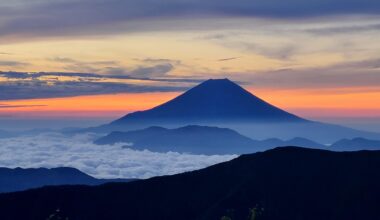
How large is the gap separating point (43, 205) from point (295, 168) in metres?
54.9

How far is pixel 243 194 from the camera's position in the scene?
429 feet

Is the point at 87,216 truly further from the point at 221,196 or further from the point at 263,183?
the point at 263,183

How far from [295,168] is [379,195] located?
2226 centimetres

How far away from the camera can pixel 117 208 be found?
452ft

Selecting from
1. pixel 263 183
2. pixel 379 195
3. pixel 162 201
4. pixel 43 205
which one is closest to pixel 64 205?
pixel 43 205

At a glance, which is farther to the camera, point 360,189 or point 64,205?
point 64,205

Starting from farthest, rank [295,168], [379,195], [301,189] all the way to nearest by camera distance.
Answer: [295,168] < [301,189] < [379,195]

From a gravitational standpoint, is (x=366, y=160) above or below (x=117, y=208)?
above

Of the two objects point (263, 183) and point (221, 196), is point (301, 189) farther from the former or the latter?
point (221, 196)

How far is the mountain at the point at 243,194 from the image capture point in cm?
12462

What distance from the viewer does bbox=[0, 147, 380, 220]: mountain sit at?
12462 cm

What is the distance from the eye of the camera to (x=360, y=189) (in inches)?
5025

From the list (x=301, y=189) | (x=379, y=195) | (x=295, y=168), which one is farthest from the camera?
(x=295, y=168)

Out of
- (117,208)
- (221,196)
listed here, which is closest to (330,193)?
(221,196)
